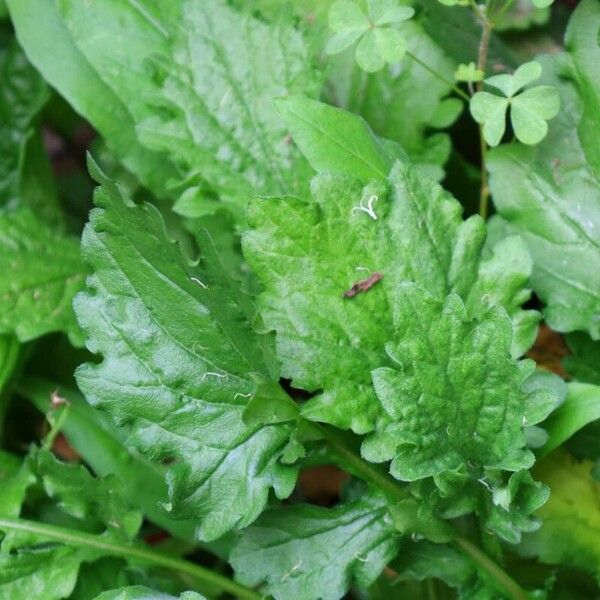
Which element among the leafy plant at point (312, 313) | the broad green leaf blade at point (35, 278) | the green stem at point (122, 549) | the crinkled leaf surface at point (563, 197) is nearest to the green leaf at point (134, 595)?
the leafy plant at point (312, 313)

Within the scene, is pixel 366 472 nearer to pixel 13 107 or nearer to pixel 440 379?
pixel 440 379

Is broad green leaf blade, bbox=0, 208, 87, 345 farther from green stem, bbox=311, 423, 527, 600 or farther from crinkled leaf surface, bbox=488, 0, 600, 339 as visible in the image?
crinkled leaf surface, bbox=488, 0, 600, 339

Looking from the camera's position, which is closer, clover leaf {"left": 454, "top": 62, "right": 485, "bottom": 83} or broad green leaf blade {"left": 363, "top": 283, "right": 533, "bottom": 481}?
broad green leaf blade {"left": 363, "top": 283, "right": 533, "bottom": 481}

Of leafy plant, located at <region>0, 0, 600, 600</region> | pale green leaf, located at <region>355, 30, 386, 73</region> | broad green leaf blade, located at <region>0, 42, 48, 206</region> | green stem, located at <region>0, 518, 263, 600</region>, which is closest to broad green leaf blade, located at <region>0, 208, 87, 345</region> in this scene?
leafy plant, located at <region>0, 0, 600, 600</region>

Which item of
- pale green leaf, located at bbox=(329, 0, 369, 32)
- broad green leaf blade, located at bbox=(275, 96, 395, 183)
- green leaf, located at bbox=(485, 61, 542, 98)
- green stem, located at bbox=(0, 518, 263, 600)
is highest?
pale green leaf, located at bbox=(329, 0, 369, 32)

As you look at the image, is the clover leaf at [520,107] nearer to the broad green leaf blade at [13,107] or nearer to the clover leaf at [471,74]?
the clover leaf at [471,74]

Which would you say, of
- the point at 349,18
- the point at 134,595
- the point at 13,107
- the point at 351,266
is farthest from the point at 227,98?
the point at 134,595

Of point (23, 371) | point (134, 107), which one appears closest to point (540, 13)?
point (134, 107)
